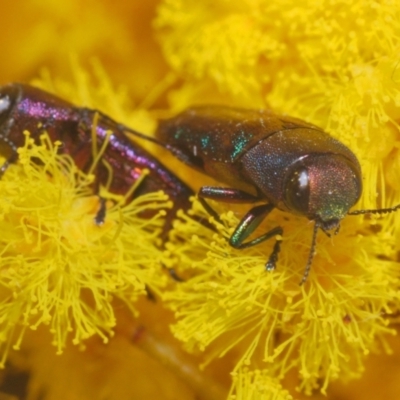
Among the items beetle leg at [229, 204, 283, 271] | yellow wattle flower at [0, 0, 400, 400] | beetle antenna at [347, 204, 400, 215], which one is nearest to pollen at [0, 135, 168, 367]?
yellow wattle flower at [0, 0, 400, 400]

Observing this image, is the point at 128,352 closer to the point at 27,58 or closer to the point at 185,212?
the point at 185,212

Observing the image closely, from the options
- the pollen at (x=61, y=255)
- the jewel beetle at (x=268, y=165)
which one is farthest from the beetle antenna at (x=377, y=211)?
the pollen at (x=61, y=255)

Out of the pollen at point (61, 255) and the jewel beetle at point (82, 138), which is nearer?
the pollen at point (61, 255)

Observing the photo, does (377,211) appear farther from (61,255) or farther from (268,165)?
(61,255)

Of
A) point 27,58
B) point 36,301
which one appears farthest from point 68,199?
point 27,58

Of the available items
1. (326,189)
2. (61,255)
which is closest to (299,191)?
(326,189)

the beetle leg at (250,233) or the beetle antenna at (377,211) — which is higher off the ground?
the beetle antenna at (377,211)

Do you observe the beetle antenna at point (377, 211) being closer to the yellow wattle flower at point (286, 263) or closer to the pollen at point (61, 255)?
the yellow wattle flower at point (286, 263)
